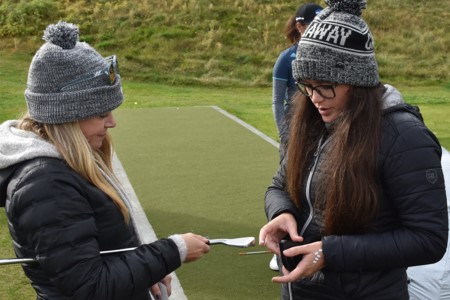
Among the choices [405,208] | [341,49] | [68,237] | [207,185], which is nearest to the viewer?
[68,237]

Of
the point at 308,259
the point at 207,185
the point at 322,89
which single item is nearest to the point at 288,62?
the point at 207,185

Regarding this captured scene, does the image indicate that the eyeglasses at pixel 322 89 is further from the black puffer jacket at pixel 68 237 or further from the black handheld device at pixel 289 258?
the black puffer jacket at pixel 68 237

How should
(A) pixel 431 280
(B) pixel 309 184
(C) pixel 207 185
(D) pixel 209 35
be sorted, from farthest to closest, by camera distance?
1. (D) pixel 209 35
2. (C) pixel 207 185
3. (A) pixel 431 280
4. (B) pixel 309 184

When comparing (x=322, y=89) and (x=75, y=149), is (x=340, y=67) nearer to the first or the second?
(x=322, y=89)

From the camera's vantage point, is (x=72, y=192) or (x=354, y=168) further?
(x=354, y=168)

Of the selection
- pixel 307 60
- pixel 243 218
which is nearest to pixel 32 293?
pixel 243 218

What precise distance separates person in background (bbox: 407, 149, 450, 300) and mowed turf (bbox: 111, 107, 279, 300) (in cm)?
115

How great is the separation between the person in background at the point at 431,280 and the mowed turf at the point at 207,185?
3.79 feet

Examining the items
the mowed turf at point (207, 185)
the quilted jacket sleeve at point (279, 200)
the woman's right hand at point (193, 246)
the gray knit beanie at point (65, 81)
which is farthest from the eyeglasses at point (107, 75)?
the mowed turf at point (207, 185)

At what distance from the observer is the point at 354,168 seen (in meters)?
2.23

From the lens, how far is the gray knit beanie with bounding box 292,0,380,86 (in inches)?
90.7

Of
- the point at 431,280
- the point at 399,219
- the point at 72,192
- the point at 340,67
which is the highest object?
the point at 340,67

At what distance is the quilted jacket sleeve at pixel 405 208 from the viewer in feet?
7.16

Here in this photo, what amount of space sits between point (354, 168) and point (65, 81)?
38.2 inches
